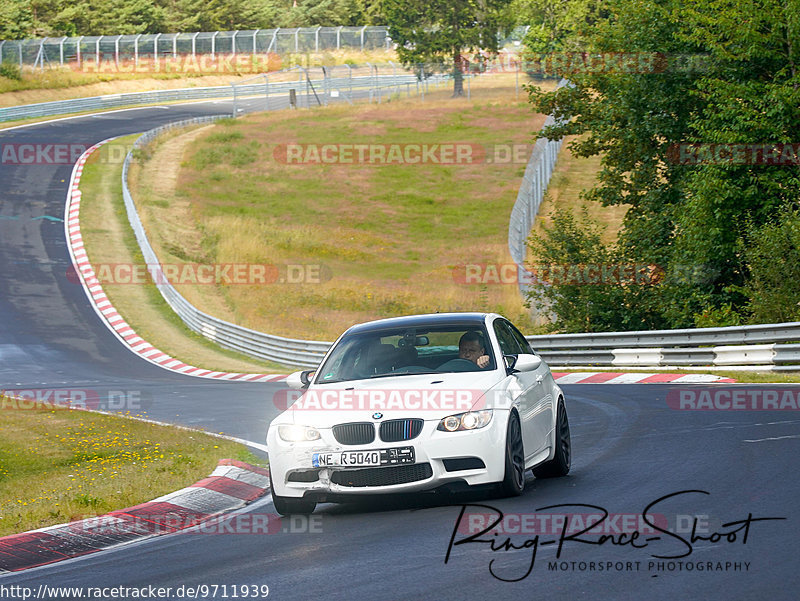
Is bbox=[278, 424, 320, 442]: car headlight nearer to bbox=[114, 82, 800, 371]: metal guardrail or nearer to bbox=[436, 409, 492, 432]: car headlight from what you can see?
bbox=[436, 409, 492, 432]: car headlight

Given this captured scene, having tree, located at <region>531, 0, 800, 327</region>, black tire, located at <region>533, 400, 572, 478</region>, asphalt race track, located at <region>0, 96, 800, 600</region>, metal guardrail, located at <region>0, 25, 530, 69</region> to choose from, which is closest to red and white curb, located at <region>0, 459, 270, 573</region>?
asphalt race track, located at <region>0, 96, 800, 600</region>

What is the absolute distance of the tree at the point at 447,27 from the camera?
85.1 metres

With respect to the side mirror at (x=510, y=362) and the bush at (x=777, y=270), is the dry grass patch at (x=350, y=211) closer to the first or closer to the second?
the bush at (x=777, y=270)

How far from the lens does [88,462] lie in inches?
510

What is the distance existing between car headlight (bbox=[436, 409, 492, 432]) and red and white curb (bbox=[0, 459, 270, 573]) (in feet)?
4.99

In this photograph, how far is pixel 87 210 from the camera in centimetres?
4794

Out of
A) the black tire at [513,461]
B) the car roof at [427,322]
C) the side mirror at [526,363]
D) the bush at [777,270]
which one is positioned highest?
the car roof at [427,322]

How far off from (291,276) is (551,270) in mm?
16612

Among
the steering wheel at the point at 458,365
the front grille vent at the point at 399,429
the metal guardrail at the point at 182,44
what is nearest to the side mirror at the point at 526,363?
the steering wheel at the point at 458,365

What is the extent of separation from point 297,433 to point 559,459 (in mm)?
2474

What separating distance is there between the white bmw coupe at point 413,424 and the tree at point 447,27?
253ft

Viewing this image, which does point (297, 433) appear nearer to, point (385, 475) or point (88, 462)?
point (385, 475)

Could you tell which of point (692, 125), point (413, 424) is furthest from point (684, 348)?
point (413, 424)

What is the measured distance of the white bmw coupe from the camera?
843 centimetres
